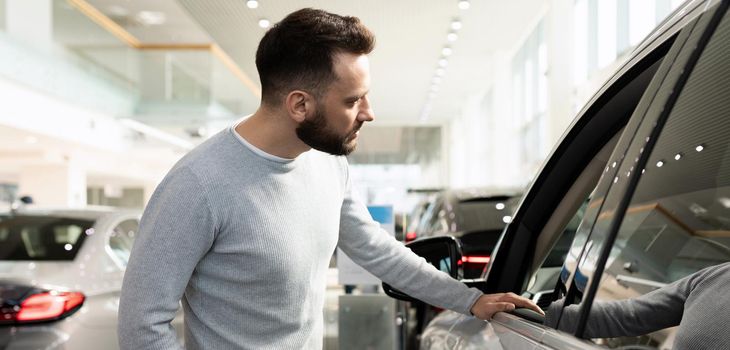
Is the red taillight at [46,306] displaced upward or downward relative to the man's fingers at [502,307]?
downward

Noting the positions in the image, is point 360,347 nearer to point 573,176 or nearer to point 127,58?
point 573,176

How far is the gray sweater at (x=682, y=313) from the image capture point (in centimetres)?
96

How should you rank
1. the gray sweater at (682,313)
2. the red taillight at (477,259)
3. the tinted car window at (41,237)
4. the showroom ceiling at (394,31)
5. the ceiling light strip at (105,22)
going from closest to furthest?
the gray sweater at (682,313) → the tinted car window at (41,237) → the red taillight at (477,259) → the showroom ceiling at (394,31) → the ceiling light strip at (105,22)

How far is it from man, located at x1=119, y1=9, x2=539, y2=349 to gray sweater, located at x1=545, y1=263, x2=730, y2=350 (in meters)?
0.53

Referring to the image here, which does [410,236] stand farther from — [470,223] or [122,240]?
[122,240]

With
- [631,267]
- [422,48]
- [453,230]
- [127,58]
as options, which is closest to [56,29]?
[127,58]

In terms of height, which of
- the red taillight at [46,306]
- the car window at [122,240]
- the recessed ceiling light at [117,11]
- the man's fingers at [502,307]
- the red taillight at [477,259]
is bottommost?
the red taillight at [46,306]

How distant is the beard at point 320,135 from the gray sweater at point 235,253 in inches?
3.3

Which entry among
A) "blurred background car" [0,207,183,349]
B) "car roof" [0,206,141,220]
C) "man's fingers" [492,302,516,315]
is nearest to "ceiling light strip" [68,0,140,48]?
"car roof" [0,206,141,220]

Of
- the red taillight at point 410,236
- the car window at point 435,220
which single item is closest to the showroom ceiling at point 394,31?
the red taillight at point 410,236

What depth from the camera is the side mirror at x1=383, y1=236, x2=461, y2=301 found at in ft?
7.02

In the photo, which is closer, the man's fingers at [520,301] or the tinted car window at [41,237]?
the man's fingers at [520,301]

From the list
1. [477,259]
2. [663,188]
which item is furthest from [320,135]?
[477,259]

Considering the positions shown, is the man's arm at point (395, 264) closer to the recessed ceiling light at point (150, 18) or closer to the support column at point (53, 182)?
the recessed ceiling light at point (150, 18)
